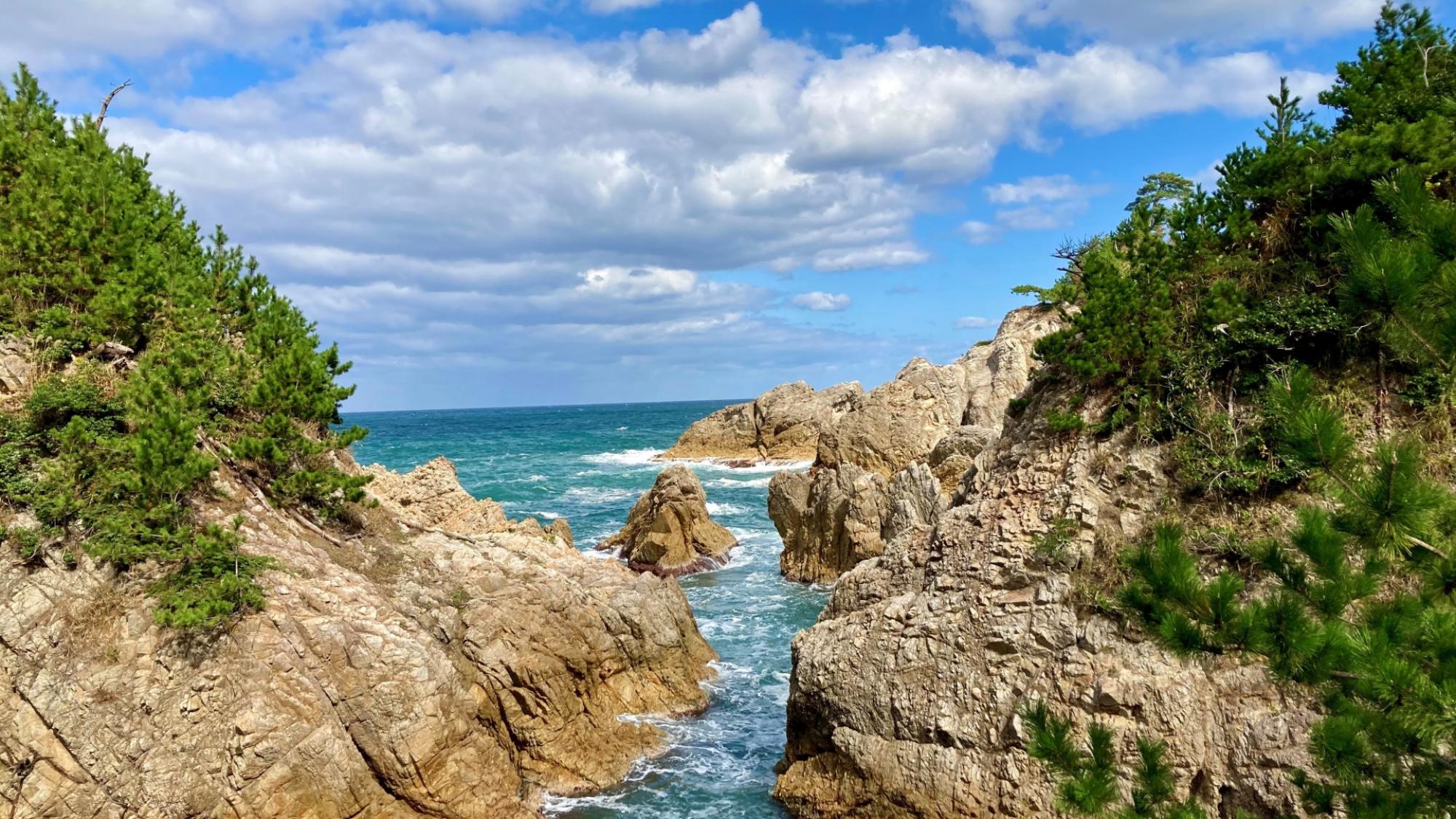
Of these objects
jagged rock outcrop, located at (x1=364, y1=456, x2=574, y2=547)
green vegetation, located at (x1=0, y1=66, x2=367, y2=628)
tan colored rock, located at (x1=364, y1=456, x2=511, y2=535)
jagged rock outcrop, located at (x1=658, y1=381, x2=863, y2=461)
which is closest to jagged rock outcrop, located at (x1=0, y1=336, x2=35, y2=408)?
green vegetation, located at (x1=0, y1=66, x2=367, y2=628)

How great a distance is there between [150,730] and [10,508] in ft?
12.2

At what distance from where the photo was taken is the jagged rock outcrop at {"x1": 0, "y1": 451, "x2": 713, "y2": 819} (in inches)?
398

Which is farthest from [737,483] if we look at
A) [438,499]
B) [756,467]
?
[438,499]

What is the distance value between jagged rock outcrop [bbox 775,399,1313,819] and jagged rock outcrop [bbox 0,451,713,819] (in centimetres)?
382

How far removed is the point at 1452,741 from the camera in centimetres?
517

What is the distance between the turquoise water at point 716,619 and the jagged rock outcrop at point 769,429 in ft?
13.9

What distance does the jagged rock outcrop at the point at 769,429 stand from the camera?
202 feet

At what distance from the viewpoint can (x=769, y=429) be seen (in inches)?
2506

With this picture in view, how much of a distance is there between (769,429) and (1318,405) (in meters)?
58.3

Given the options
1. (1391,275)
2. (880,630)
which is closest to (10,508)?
(880,630)

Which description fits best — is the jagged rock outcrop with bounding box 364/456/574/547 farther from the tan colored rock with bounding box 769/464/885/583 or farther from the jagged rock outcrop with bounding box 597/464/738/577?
the tan colored rock with bounding box 769/464/885/583

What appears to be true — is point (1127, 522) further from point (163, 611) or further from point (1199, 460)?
point (163, 611)

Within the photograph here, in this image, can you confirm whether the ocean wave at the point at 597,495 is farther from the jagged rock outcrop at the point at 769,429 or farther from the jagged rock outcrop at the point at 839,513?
the jagged rock outcrop at the point at 839,513

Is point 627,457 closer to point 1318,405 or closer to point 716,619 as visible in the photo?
point 716,619
